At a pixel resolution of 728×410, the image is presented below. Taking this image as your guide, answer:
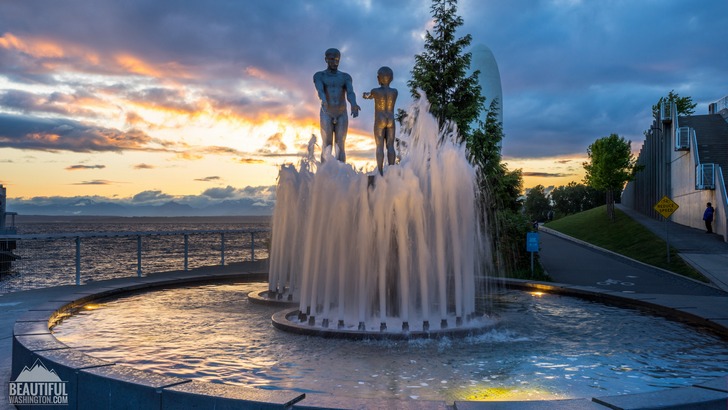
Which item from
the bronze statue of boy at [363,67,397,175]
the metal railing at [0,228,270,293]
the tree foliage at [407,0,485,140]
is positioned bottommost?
the metal railing at [0,228,270,293]

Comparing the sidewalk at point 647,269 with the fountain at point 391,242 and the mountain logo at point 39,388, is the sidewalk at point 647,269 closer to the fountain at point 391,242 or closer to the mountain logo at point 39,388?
the fountain at point 391,242

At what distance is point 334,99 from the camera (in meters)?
13.0

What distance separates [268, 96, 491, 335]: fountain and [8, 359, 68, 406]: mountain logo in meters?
4.29

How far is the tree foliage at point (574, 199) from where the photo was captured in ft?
395

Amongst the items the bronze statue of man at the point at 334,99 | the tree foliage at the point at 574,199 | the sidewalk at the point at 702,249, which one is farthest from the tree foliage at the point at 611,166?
the tree foliage at the point at 574,199

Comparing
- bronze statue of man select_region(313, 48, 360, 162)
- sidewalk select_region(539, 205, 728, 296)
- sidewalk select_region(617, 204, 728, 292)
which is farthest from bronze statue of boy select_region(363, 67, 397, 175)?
sidewalk select_region(617, 204, 728, 292)

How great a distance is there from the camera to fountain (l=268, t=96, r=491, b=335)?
950 centimetres

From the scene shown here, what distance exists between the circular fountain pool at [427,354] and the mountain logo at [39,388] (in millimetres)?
1218

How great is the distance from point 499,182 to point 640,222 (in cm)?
2786

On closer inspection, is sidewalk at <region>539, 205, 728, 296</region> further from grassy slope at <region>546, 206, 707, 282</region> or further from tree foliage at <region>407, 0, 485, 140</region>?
tree foliage at <region>407, 0, 485, 140</region>

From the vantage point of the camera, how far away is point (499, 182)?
91.7 ft

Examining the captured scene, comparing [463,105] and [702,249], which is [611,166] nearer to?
[702,249]

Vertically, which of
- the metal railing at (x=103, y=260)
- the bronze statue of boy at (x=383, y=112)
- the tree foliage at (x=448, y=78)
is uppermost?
the tree foliage at (x=448, y=78)

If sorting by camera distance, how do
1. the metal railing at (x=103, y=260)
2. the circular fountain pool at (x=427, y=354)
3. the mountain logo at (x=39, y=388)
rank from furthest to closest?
1. the metal railing at (x=103, y=260)
2. the circular fountain pool at (x=427, y=354)
3. the mountain logo at (x=39, y=388)
